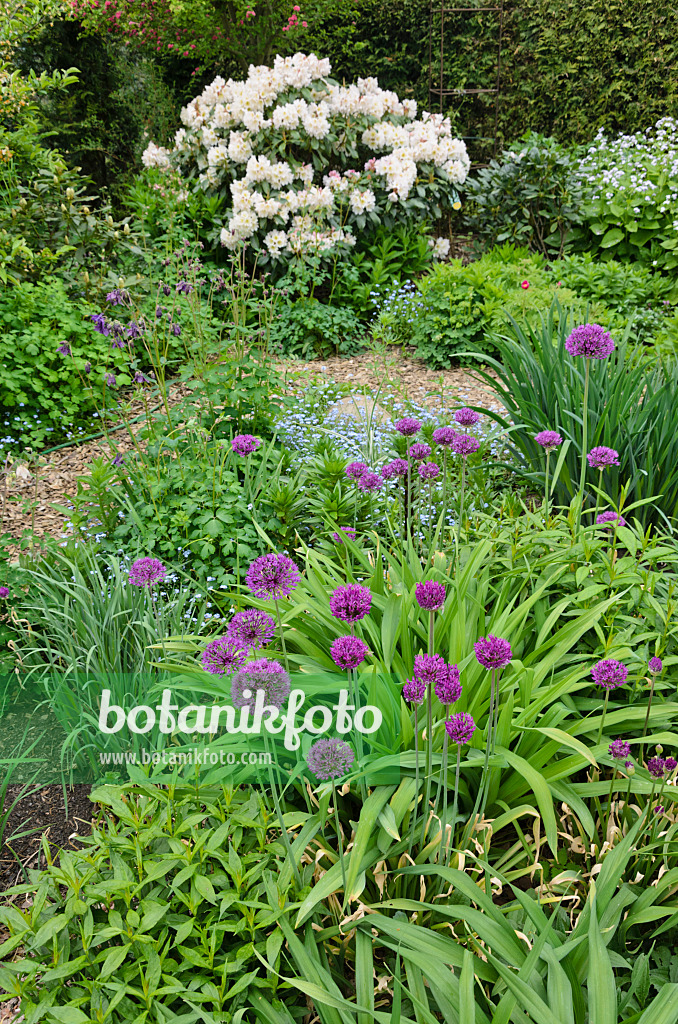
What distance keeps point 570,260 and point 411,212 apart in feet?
5.06

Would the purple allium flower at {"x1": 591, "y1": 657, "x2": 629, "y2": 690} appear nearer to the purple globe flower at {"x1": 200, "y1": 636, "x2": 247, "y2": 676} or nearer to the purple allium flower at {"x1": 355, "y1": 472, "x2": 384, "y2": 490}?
the purple globe flower at {"x1": 200, "y1": 636, "x2": 247, "y2": 676}

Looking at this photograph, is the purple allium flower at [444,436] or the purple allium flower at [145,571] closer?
the purple allium flower at [145,571]

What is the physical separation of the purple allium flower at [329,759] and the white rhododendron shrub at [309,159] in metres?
5.07

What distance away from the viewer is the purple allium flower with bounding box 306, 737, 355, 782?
1.33 meters

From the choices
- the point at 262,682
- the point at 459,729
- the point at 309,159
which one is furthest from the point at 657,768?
the point at 309,159

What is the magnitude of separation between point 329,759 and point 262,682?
194 millimetres

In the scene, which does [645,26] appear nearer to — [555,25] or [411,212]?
[555,25]

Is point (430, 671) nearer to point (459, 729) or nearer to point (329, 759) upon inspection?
point (459, 729)

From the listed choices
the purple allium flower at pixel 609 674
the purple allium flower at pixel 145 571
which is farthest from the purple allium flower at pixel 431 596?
the purple allium flower at pixel 145 571

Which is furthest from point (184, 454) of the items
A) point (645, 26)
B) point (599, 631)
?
point (645, 26)

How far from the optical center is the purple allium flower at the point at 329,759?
133 centimetres

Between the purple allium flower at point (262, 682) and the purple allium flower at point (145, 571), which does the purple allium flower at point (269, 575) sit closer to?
the purple allium flower at point (262, 682)

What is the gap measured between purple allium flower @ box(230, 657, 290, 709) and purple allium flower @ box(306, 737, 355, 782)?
0.14 meters

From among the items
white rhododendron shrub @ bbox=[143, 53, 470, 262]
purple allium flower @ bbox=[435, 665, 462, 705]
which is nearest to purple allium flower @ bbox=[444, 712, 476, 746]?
purple allium flower @ bbox=[435, 665, 462, 705]
